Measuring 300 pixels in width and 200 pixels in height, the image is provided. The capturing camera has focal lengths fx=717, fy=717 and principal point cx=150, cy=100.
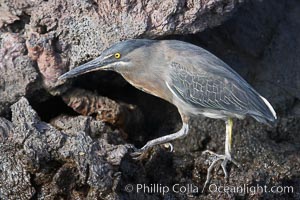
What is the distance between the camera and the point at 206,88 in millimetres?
5008

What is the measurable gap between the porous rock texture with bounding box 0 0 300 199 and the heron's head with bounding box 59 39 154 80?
0.45 ft

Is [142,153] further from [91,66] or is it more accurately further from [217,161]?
[91,66]

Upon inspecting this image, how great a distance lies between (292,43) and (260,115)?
1.13 m

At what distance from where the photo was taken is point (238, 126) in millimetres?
5609

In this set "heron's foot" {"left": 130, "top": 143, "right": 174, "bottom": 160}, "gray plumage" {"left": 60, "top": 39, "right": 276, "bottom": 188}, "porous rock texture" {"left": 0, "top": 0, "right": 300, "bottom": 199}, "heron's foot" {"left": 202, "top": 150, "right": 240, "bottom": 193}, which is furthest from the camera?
"gray plumage" {"left": 60, "top": 39, "right": 276, "bottom": 188}

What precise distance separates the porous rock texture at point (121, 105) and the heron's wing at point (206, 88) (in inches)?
12.2

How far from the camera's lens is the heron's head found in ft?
15.9

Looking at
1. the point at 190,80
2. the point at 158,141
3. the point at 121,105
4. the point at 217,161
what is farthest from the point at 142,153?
the point at 121,105

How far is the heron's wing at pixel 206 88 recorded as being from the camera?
16.4 feet

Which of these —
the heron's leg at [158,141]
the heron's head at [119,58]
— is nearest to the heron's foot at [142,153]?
the heron's leg at [158,141]

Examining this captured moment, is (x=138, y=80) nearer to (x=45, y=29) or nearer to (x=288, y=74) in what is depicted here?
(x=45, y=29)

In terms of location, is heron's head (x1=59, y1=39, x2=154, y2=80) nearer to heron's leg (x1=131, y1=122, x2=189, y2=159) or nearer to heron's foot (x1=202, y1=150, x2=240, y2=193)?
heron's leg (x1=131, y1=122, x2=189, y2=159)

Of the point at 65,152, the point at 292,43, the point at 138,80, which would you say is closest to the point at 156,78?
the point at 138,80

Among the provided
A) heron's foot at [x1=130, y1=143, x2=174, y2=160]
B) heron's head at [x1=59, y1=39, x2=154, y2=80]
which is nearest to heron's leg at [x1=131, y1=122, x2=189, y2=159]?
heron's foot at [x1=130, y1=143, x2=174, y2=160]
